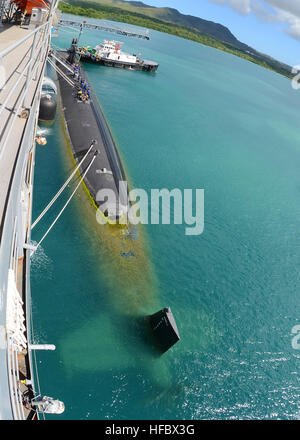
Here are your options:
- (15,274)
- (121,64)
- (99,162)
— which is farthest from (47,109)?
(121,64)

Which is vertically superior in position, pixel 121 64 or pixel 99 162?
pixel 121 64

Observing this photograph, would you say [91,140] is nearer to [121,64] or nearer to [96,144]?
[96,144]

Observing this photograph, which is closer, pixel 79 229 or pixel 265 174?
pixel 79 229

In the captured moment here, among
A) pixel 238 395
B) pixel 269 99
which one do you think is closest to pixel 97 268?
pixel 238 395

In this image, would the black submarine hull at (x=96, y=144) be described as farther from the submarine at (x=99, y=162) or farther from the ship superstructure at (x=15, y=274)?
the ship superstructure at (x=15, y=274)

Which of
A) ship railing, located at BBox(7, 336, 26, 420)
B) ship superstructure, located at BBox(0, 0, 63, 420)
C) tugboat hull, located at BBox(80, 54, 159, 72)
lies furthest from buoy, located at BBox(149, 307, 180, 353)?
tugboat hull, located at BBox(80, 54, 159, 72)

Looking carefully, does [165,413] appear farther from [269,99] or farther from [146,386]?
[269,99]
